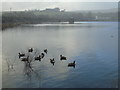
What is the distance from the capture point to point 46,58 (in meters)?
33.8

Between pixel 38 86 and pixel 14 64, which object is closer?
pixel 38 86

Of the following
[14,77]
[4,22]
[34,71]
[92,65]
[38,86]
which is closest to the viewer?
[38,86]

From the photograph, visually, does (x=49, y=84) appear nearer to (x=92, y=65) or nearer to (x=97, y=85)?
(x=97, y=85)

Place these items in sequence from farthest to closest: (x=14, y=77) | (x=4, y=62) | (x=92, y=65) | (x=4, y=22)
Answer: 1. (x=4, y=22)
2. (x=4, y=62)
3. (x=92, y=65)
4. (x=14, y=77)

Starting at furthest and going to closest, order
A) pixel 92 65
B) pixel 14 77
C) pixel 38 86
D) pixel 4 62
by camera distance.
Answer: pixel 4 62, pixel 92 65, pixel 14 77, pixel 38 86

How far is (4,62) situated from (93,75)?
1219 cm

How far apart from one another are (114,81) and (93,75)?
2908 millimetres

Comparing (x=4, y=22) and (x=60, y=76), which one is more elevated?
(x=4, y=22)

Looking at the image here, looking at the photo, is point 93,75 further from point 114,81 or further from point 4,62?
point 4,62

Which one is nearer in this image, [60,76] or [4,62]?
[60,76]

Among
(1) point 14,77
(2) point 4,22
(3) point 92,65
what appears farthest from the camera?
(2) point 4,22

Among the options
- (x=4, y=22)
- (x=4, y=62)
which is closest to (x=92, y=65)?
(x=4, y=62)

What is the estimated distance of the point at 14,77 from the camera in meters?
25.2

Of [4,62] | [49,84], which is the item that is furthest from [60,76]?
[4,62]
